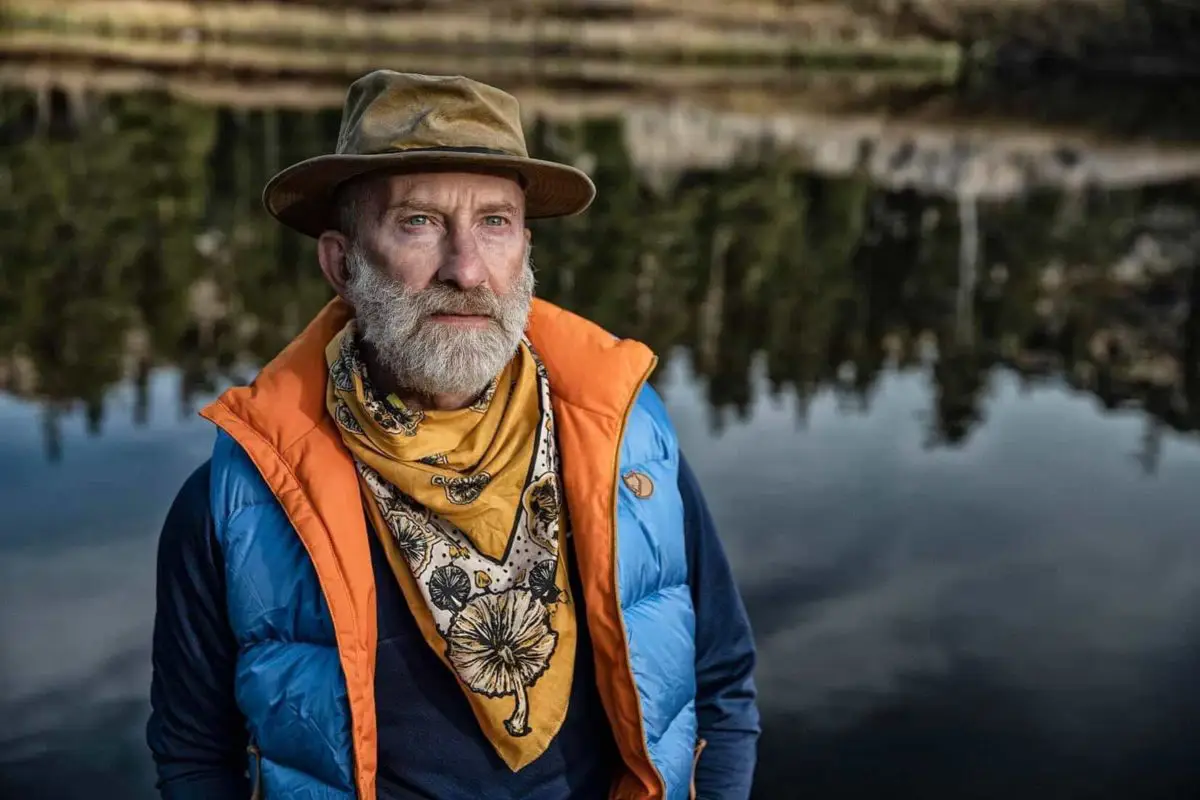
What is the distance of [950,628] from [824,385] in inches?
282

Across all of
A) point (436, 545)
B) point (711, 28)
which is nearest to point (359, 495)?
point (436, 545)

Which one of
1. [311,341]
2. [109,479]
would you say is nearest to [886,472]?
[109,479]

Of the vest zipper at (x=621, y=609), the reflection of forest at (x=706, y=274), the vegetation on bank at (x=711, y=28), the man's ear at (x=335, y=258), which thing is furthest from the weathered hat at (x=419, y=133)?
the vegetation on bank at (x=711, y=28)

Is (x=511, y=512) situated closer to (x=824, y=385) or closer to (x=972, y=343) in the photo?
(x=824, y=385)

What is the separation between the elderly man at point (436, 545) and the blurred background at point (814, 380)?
4079 mm

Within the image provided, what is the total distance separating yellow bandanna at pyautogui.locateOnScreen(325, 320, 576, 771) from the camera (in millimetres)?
2959

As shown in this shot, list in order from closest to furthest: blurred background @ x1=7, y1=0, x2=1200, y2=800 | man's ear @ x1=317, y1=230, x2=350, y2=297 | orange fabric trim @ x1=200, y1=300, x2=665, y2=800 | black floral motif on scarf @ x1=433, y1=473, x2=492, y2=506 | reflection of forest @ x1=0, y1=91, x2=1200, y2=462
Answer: orange fabric trim @ x1=200, y1=300, x2=665, y2=800 → black floral motif on scarf @ x1=433, y1=473, x2=492, y2=506 → man's ear @ x1=317, y1=230, x2=350, y2=297 → blurred background @ x1=7, y1=0, x2=1200, y2=800 → reflection of forest @ x1=0, y1=91, x2=1200, y2=462

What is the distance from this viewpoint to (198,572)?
116 inches

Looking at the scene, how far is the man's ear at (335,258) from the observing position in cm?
332

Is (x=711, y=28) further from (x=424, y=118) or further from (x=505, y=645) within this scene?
(x=505, y=645)

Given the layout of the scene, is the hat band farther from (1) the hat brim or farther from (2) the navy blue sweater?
(2) the navy blue sweater

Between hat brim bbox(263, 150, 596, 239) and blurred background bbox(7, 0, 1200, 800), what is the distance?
4283mm

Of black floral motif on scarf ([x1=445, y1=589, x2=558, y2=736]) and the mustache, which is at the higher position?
the mustache

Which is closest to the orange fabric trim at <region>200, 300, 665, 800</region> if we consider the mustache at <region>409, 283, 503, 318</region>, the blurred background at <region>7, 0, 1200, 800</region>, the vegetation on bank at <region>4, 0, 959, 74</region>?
the mustache at <region>409, 283, 503, 318</region>
